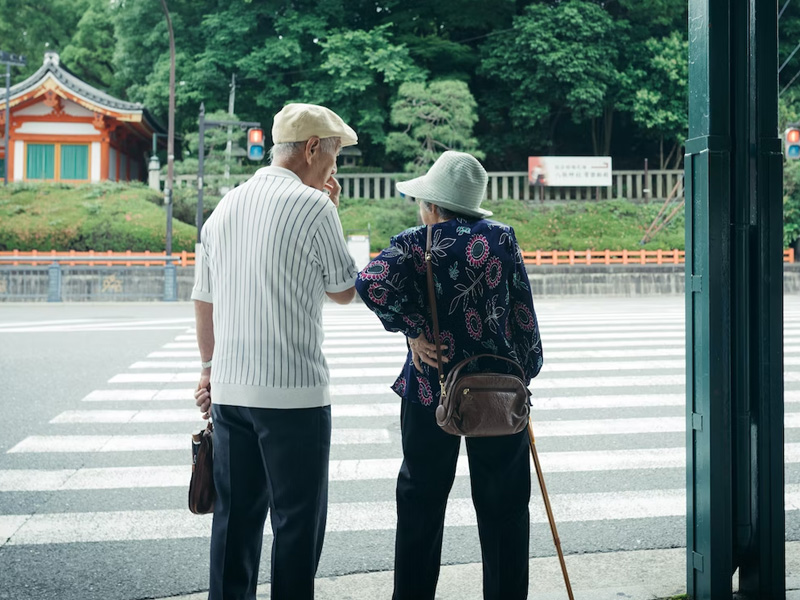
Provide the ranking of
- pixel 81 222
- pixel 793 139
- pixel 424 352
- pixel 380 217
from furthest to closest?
1. pixel 380 217
2. pixel 81 222
3. pixel 793 139
4. pixel 424 352

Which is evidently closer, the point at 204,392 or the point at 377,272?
the point at 377,272

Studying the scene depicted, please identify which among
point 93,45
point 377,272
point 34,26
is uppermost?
point 34,26

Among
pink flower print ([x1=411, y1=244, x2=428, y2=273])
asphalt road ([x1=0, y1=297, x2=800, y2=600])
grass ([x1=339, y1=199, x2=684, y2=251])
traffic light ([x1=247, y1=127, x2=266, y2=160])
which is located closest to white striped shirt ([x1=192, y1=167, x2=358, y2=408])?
pink flower print ([x1=411, y1=244, x2=428, y2=273])

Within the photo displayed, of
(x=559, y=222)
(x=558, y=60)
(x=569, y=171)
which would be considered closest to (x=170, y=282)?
(x=559, y=222)

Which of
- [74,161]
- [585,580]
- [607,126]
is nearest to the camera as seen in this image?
[585,580]

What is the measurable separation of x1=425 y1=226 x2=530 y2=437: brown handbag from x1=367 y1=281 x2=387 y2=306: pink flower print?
145mm

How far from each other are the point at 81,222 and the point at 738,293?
2341 centimetres

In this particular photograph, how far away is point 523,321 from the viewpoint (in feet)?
8.70

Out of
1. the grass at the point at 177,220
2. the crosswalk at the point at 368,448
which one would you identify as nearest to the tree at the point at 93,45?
the grass at the point at 177,220

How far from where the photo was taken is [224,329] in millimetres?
2457

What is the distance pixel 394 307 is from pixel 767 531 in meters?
1.52

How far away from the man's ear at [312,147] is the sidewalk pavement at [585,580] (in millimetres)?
1677

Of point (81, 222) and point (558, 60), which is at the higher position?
point (558, 60)

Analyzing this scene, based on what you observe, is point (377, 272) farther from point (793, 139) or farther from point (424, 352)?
point (793, 139)
